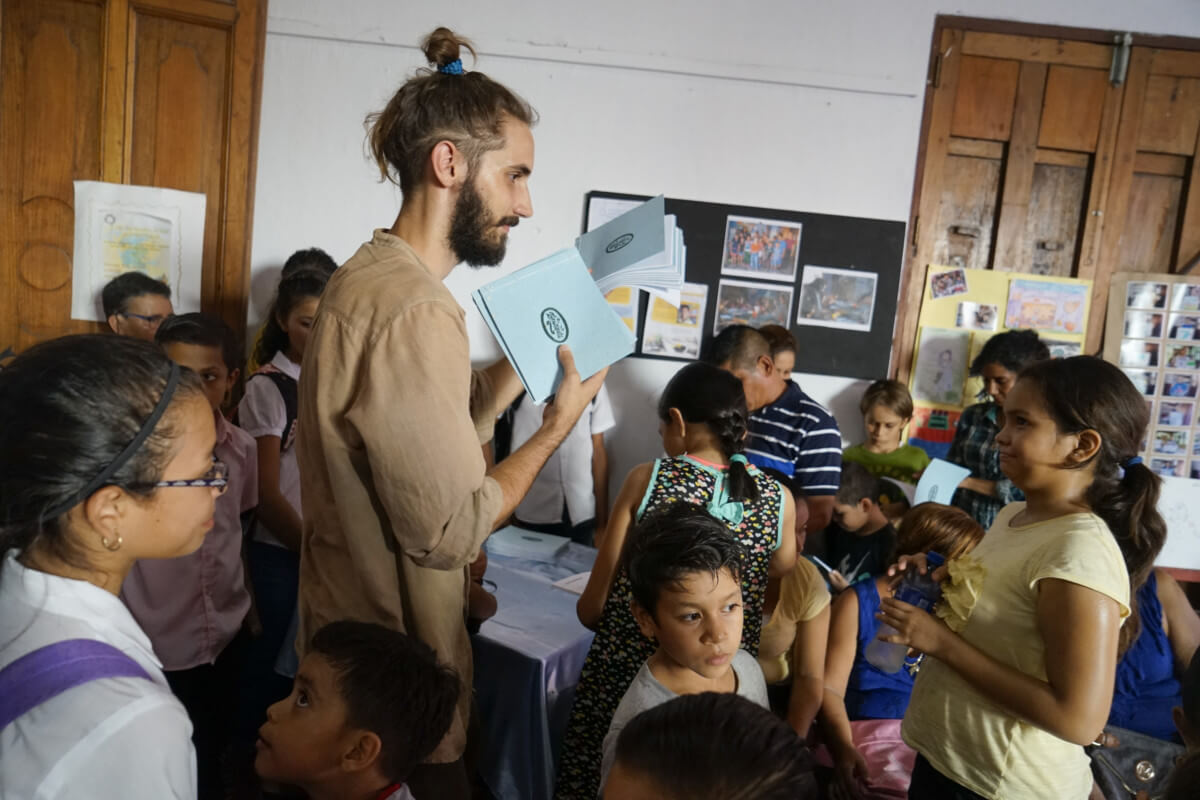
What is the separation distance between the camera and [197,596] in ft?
5.78

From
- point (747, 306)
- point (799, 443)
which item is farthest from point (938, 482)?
point (747, 306)

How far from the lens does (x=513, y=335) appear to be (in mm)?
1205

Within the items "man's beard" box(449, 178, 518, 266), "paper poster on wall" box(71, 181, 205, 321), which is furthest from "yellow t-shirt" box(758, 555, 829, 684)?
"paper poster on wall" box(71, 181, 205, 321)

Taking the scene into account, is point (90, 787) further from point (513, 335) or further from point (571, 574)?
point (571, 574)

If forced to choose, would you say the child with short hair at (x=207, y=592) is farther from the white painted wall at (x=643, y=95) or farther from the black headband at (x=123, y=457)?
the white painted wall at (x=643, y=95)

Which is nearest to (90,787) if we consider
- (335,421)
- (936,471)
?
(335,421)

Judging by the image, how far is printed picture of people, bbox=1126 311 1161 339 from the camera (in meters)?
3.32

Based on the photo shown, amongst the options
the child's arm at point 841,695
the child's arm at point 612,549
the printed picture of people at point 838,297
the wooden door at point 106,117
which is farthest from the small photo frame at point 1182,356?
the wooden door at point 106,117

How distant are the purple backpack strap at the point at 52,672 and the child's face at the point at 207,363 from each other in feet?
4.31

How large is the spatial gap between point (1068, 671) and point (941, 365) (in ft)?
8.12

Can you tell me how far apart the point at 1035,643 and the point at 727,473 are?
70 cm

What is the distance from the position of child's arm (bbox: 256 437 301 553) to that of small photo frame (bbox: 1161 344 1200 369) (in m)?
3.53

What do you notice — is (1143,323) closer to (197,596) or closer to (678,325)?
(678,325)

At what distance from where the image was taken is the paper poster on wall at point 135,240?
315 centimetres
